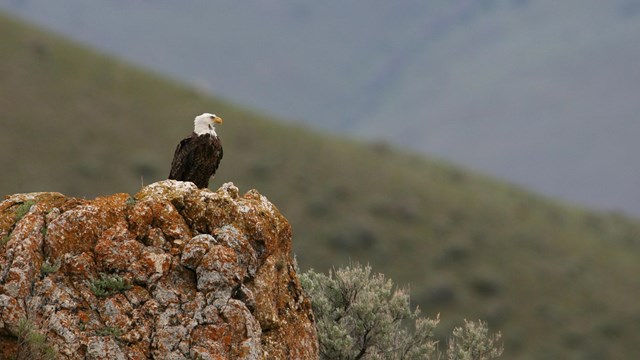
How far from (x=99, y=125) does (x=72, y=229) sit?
49.3 meters

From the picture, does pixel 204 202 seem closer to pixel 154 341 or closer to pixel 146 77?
pixel 154 341

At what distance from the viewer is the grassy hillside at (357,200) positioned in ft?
168

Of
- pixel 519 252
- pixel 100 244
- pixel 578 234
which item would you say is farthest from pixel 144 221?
pixel 578 234

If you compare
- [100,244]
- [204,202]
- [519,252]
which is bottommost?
[100,244]

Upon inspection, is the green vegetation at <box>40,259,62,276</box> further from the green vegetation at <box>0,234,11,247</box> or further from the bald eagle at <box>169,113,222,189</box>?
Result: the bald eagle at <box>169,113,222,189</box>

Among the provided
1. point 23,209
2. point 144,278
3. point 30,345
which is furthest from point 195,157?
point 30,345

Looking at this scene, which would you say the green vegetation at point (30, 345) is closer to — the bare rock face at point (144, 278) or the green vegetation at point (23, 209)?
the bare rock face at point (144, 278)

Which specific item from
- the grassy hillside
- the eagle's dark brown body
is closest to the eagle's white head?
the eagle's dark brown body

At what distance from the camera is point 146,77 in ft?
225

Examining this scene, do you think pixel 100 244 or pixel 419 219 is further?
pixel 419 219

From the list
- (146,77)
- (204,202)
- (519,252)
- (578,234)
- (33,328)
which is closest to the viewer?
(33,328)

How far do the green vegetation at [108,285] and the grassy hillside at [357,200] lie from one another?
3585cm

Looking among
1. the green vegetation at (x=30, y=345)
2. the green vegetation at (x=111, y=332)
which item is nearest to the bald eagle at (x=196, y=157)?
the green vegetation at (x=111, y=332)

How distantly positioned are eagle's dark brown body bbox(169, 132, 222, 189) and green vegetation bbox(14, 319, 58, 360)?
449 centimetres
